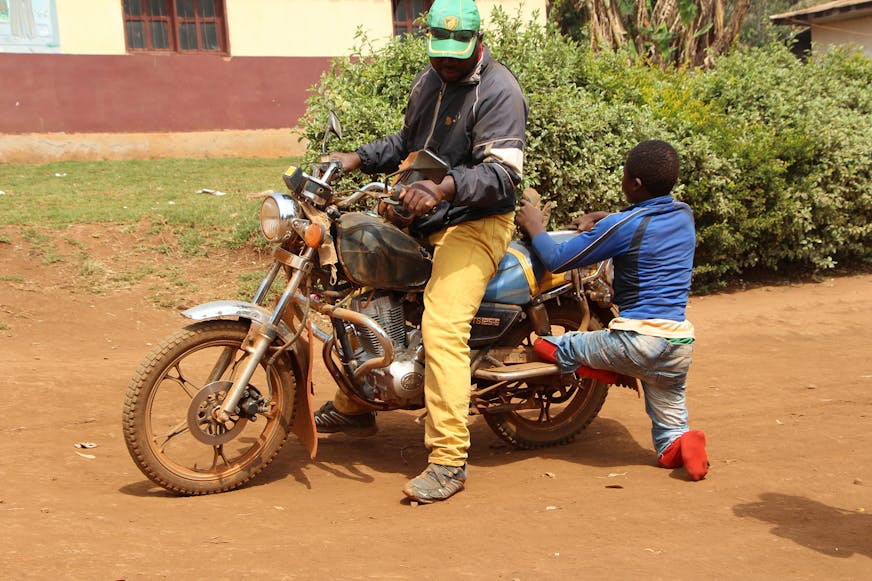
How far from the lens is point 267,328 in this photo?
435cm

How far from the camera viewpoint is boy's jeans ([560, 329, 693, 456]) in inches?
184

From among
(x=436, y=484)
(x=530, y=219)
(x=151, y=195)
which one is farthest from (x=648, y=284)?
(x=151, y=195)

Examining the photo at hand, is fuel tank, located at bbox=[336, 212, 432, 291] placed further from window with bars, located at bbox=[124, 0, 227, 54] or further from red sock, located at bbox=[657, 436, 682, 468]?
window with bars, located at bbox=[124, 0, 227, 54]

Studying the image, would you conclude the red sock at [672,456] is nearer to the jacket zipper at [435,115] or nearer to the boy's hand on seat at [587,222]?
the boy's hand on seat at [587,222]

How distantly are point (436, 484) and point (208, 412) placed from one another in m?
1.09

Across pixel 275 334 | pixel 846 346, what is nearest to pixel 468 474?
pixel 275 334

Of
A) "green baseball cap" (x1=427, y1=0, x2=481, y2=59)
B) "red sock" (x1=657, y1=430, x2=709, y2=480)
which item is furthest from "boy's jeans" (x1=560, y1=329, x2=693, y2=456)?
"green baseball cap" (x1=427, y1=0, x2=481, y2=59)

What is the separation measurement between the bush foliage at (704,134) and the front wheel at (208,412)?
3.34m

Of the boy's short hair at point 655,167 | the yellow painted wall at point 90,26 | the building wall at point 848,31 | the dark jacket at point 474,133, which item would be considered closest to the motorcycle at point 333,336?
the dark jacket at point 474,133

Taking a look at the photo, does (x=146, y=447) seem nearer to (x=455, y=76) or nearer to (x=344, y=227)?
(x=344, y=227)

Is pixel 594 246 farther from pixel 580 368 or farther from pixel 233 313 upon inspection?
pixel 233 313

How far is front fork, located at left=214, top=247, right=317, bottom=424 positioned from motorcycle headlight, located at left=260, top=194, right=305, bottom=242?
117mm

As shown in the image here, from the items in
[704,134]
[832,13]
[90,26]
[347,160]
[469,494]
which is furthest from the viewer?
[832,13]

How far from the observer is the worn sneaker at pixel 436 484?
4324mm
